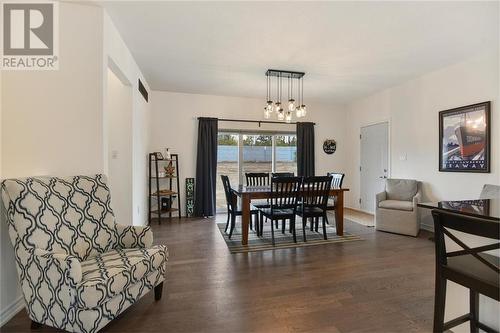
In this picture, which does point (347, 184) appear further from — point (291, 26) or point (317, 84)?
point (291, 26)

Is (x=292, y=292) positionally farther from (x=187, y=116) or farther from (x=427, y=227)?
(x=187, y=116)

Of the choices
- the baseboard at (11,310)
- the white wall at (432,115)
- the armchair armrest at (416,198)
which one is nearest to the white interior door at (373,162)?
the white wall at (432,115)

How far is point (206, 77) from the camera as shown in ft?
14.6

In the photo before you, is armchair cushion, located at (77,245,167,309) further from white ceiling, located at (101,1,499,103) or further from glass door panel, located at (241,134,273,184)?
glass door panel, located at (241,134,273,184)

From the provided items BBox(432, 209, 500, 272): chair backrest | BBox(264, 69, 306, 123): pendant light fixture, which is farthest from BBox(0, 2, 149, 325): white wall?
BBox(432, 209, 500, 272): chair backrest

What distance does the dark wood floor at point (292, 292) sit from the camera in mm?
1852

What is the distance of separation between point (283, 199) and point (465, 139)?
2.75 metres

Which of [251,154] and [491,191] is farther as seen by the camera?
[251,154]

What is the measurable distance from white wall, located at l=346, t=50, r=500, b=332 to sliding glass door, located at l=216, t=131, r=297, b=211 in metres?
1.85

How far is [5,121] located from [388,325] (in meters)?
→ 3.44

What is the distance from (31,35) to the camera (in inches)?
94.5

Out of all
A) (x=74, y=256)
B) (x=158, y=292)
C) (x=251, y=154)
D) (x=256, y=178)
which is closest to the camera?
(x=74, y=256)

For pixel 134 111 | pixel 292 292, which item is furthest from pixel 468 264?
pixel 134 111

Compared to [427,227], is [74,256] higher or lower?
higher
